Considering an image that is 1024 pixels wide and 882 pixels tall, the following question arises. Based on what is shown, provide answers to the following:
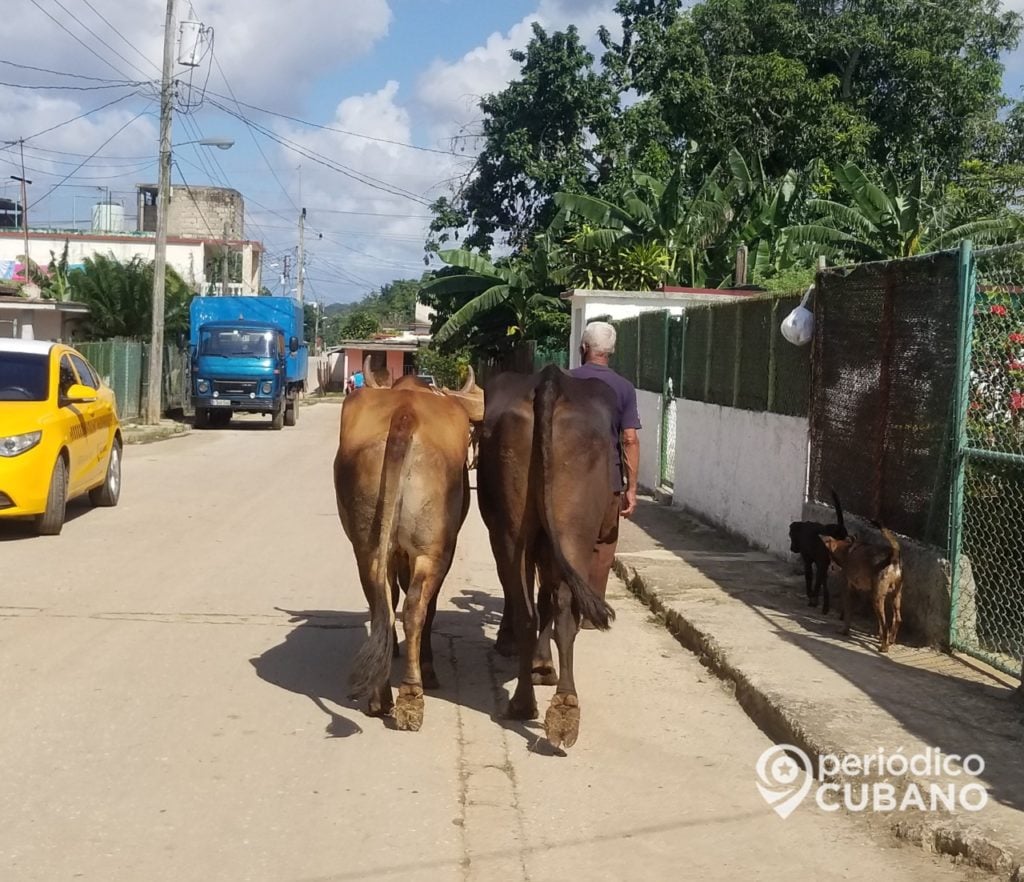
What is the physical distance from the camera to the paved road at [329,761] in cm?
446

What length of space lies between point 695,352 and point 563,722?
360 inches

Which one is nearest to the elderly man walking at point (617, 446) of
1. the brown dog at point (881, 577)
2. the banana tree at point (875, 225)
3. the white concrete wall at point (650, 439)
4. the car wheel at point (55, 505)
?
the brown dog at point (881, 577)

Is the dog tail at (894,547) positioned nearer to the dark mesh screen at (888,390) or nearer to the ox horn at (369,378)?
the dark mesh screen at (888,390)

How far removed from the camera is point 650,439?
671 inches

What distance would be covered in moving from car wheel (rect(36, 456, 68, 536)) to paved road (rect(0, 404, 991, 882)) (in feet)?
6.75

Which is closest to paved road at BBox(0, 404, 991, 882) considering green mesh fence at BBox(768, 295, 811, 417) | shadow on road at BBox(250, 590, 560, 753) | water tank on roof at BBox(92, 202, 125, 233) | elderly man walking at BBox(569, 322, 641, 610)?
shadow on road at BBox(250, 590, 560, 753)

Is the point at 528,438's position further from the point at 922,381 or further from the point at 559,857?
the point at 922,381

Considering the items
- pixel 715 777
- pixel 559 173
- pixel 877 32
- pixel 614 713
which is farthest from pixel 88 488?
pixel 877 32

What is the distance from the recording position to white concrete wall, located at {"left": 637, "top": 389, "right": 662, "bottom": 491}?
1652cm

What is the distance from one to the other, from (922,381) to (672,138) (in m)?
30.6

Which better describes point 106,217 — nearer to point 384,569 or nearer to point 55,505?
point 55,505

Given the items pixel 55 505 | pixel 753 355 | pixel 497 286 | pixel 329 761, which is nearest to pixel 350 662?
pixel 329 761

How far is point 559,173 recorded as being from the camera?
36.3 metres

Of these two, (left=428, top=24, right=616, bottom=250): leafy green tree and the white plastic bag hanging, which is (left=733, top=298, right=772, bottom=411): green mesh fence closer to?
the white plastic bag hanging
